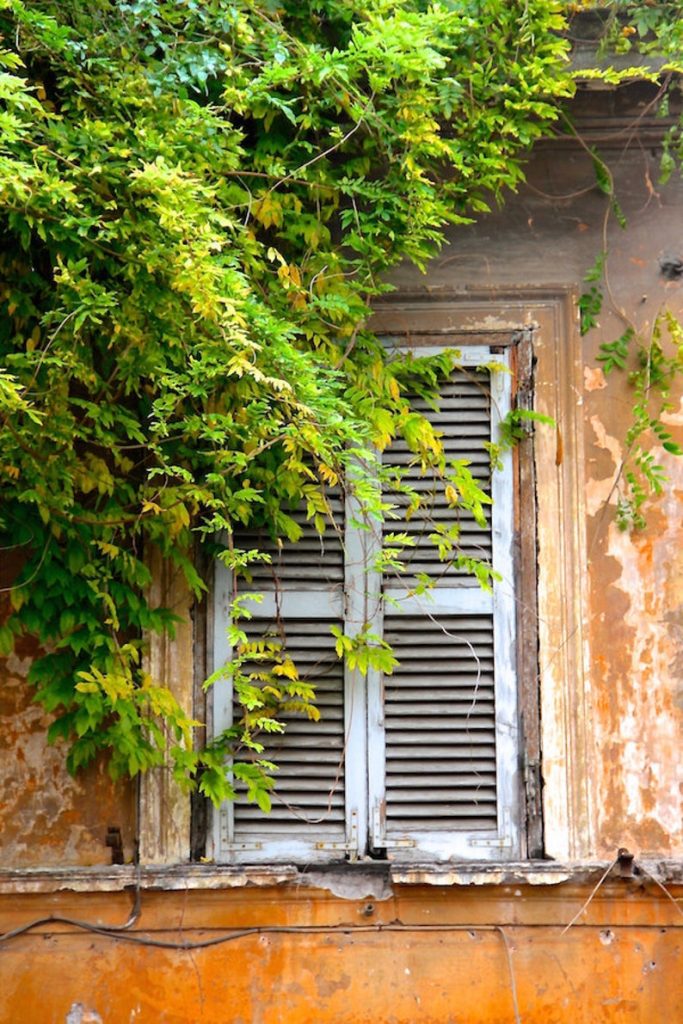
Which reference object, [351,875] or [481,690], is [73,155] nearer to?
[481,690]

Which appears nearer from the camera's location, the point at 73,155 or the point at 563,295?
the point at 73,155

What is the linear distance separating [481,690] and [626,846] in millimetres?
706

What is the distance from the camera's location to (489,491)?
14.4 ft

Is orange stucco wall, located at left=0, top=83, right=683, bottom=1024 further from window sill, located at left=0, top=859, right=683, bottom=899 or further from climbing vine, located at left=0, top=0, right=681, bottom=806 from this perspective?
climbing vine, located at left=0, top=0, right=681, bottom=806

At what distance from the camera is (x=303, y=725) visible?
428 centimetres

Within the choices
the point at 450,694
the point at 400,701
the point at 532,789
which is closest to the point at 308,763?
the point at 400,701

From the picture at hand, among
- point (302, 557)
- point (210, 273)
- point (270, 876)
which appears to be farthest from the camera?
point (302, 557)

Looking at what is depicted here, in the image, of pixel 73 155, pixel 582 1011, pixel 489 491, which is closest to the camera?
pixel 73 155

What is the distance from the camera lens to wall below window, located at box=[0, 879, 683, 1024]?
4.09 meters

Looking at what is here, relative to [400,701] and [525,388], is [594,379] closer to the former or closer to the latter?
[525,388]

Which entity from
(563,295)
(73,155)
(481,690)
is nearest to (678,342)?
(563,295)

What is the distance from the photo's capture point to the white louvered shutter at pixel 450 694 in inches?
167

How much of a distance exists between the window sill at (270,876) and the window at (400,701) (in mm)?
114

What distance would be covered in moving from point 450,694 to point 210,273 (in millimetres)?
1739
